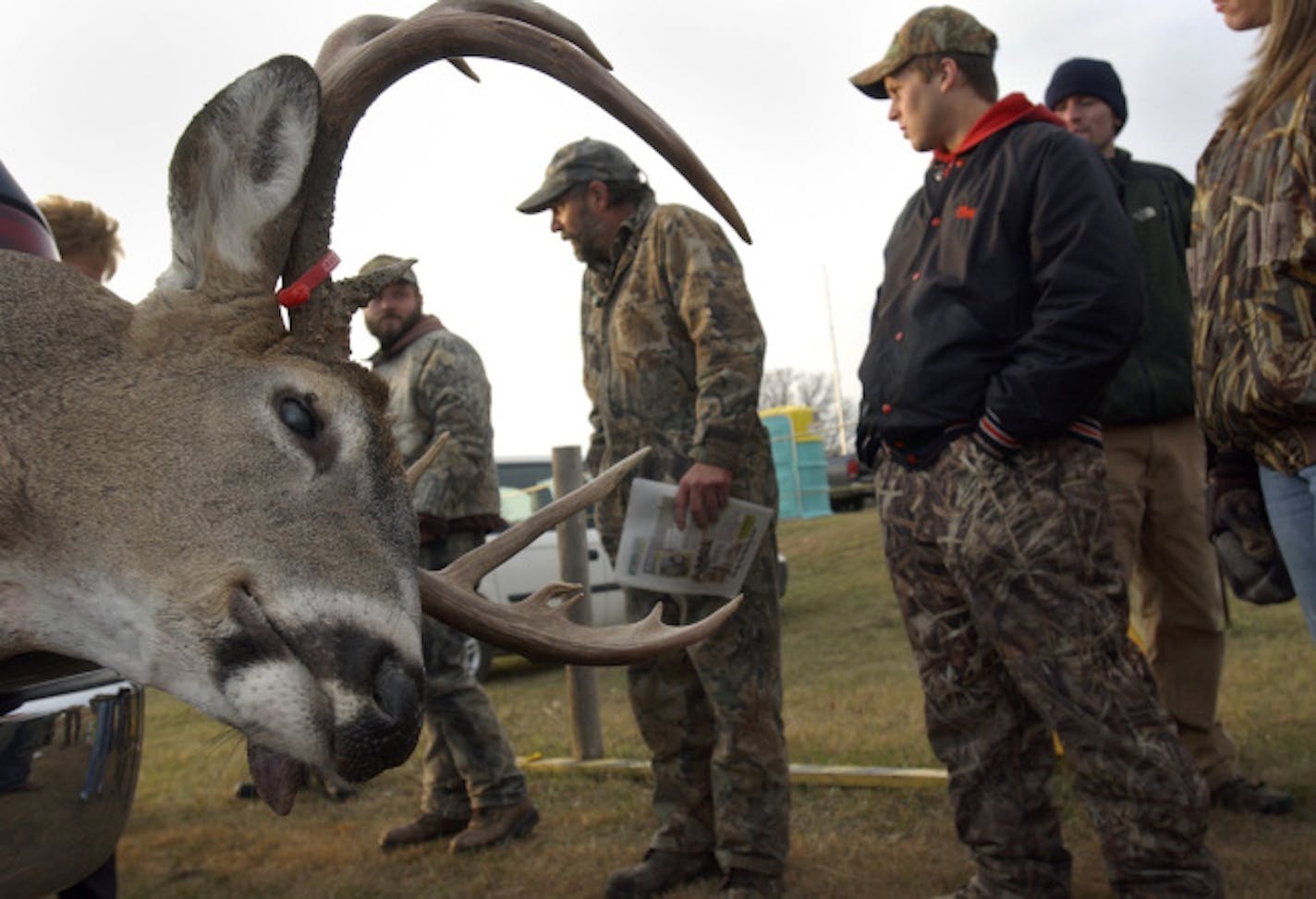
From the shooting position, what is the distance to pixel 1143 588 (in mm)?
4789

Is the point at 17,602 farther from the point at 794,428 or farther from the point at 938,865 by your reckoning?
the point at 794,428

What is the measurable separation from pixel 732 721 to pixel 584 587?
190 cm

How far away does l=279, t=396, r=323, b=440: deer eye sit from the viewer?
6.60 ft

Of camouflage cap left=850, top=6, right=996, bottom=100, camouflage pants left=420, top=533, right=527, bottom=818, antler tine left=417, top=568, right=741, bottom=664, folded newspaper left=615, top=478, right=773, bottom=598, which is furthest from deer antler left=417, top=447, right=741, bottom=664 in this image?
camouflage pants left=420, top=533, right=527, bottom=818

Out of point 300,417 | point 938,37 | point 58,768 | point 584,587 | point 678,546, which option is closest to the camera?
point 300,417

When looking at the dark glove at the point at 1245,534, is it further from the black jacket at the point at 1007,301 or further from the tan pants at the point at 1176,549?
the tan pants at the point at 1176,549

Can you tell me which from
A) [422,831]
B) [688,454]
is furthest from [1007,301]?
[422,831]

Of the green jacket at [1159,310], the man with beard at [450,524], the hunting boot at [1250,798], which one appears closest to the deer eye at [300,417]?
the man with beard at [450,524]

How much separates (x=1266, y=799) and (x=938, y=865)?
121cm

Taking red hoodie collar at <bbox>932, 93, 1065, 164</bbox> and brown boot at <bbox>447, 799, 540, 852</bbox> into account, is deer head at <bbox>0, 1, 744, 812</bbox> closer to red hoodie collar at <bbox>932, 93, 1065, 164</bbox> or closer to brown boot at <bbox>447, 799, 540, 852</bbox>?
red hoodie collar at <bbox>932, 93, 1065, 164</bbox>

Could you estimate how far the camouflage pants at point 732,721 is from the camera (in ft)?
12.8

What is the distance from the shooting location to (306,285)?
2.22 metres

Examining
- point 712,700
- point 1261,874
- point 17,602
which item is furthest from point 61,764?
point 1261,874

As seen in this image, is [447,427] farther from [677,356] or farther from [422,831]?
[422,831]
